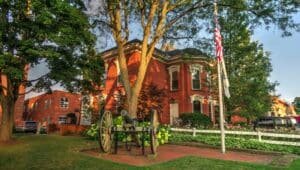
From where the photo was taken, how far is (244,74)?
78.2 ft

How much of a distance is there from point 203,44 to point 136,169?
42.2ft

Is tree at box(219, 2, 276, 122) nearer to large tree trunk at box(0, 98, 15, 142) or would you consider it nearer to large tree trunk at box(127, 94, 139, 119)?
large tree trunk at box(127, 94, 139, 119)

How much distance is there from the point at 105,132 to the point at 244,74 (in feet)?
55.3

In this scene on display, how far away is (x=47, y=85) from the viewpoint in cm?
1614

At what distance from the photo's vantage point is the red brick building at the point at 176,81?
26328 millimetres

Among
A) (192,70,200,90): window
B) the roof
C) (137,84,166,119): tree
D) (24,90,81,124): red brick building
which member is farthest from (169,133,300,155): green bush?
(24,90,81,124): red brick building

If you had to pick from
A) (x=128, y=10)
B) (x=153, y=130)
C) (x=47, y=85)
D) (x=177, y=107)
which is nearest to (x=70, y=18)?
(x=128, y=10)

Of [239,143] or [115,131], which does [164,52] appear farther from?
[115,131]

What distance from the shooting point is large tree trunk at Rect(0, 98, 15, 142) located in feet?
47.7

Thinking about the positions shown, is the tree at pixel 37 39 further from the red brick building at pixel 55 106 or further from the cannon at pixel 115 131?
the red brick building at pixel 55 106

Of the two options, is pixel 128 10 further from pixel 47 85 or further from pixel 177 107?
pixel 177 107

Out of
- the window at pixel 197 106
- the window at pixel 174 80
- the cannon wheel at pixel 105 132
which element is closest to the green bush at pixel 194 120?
the window at pixel 197 106

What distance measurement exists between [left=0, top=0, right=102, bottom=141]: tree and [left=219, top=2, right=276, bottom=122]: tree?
13.1 meters

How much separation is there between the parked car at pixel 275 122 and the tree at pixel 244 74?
1.97 m
